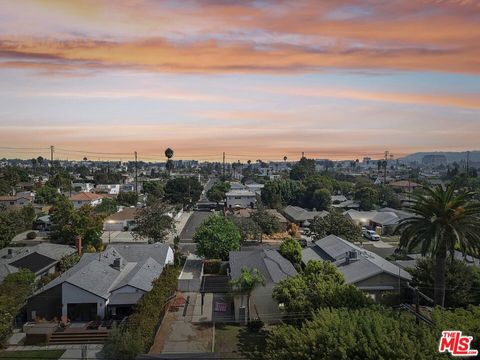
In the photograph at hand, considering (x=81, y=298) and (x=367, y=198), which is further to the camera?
(x=367, y=198)

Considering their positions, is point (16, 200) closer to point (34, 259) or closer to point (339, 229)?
point (34, 259)

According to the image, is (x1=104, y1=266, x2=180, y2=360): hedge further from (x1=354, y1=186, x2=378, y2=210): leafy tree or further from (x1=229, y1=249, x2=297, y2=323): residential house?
(x1=354, y1=186, x2=378, y2=210): leafy tree

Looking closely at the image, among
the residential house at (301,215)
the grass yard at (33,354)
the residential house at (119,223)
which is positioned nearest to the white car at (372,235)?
the residential house at (301,215)

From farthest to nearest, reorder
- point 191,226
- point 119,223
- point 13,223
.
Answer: point 191,226, point 119,223, point 13,223

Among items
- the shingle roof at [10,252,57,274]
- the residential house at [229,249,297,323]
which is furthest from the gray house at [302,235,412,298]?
the shingle roof at [10,252,57,274]

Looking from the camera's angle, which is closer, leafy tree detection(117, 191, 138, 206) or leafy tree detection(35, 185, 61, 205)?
leafy tree detection(117, 191, 138, 206)

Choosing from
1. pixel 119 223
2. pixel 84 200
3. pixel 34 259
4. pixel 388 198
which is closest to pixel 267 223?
pixel 119 223
